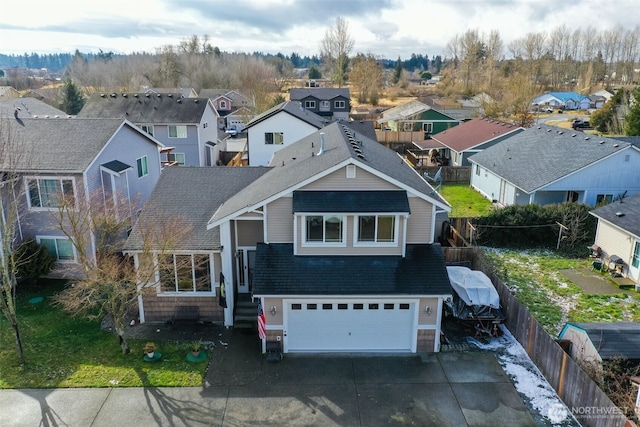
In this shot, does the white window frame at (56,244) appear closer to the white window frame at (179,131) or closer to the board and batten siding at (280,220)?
the board and batten siding at (280,220)

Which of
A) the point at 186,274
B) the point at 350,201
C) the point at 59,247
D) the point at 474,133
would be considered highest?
the point at 350,201

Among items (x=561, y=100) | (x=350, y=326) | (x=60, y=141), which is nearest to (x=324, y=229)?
(x=350, y=326)

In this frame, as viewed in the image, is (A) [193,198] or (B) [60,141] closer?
(A) [193,198]

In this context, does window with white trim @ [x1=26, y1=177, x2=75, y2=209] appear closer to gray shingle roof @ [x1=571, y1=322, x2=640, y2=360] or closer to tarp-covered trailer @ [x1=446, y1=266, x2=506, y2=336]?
tarp-covered trailer @ [x1=446, y1=266, x2=506, y2=336]

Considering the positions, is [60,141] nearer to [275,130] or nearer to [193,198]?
[193,198]

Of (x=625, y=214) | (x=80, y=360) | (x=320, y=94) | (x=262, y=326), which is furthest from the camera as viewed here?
(x=320, y=94)

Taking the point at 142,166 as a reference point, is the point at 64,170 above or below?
above
